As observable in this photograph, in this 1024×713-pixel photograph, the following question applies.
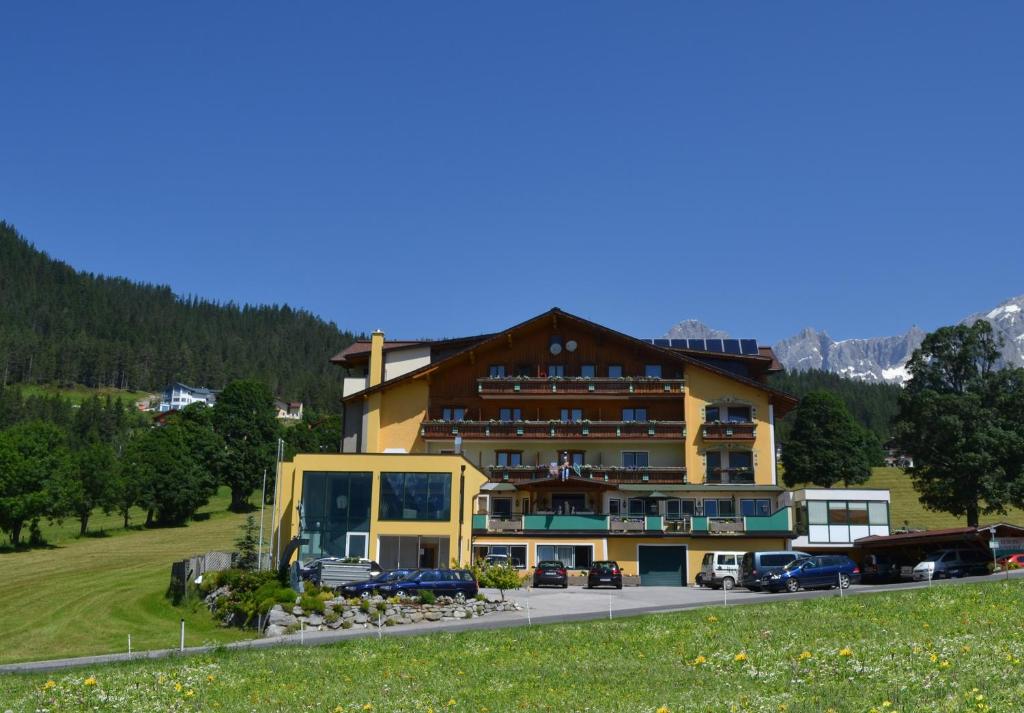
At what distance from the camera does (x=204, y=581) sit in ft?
141

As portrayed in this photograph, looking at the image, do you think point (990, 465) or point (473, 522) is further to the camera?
point (990, 465)

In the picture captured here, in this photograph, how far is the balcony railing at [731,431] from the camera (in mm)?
61719

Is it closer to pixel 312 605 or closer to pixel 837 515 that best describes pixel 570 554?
pixel 837 515

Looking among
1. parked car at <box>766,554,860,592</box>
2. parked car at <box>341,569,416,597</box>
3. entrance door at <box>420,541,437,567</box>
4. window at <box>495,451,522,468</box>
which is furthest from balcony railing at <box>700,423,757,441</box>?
parked car at <box>341,569,416,597</box>

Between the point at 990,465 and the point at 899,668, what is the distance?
54774mm

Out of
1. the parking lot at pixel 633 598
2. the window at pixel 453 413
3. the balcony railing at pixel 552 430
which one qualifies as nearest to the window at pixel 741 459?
the balcony railing at pixel 552 430

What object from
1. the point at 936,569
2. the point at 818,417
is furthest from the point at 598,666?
the point at 818,417

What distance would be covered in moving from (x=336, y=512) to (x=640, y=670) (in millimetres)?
33949

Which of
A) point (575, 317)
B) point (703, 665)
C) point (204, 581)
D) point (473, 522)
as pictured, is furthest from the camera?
point (575, 317)

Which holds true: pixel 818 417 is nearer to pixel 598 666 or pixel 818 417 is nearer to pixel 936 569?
pixel 936 569

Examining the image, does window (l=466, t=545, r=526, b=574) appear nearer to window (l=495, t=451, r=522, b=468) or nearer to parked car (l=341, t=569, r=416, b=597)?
window (l=495, t=451, r=522, b=468)

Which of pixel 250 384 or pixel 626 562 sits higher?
pixel 250 384

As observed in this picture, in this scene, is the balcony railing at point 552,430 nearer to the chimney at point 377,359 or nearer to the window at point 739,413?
the window at point 739,413

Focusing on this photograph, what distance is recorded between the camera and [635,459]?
63469 mm
